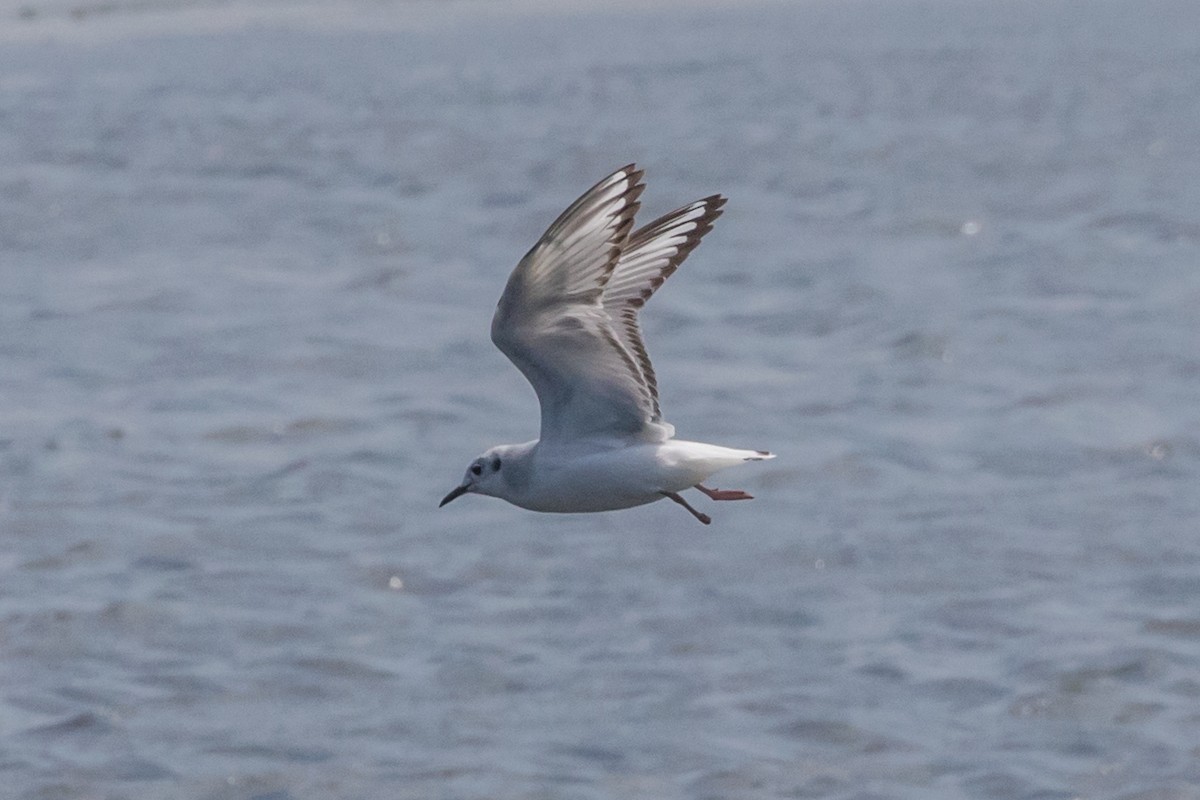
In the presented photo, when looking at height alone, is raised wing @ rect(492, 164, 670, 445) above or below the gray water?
above

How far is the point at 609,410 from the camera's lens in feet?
29.2

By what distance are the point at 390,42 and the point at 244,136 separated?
26.4 ft

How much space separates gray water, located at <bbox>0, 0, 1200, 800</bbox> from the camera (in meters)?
14.0

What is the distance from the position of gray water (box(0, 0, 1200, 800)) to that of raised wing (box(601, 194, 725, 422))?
16.0ft

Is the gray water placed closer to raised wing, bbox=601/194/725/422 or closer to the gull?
the gull

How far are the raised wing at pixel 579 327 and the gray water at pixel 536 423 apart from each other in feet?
15.6

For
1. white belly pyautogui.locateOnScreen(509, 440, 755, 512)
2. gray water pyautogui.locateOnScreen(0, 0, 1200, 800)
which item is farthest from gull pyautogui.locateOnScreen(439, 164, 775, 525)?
gray water pyautogui.locateOnScreen(0, 0, 1200, 800)

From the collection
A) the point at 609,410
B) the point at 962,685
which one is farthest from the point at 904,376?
the point at 609,410

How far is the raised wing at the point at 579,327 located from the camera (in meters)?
8.42

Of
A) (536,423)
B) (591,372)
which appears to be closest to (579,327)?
(591,372)

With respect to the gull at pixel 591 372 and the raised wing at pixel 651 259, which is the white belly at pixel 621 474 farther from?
the raised wing at pixel 651 259

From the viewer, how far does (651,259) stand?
9.24 meters

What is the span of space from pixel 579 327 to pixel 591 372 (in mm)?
221

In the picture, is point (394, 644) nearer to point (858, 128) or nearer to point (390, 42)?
point (858, 128)
